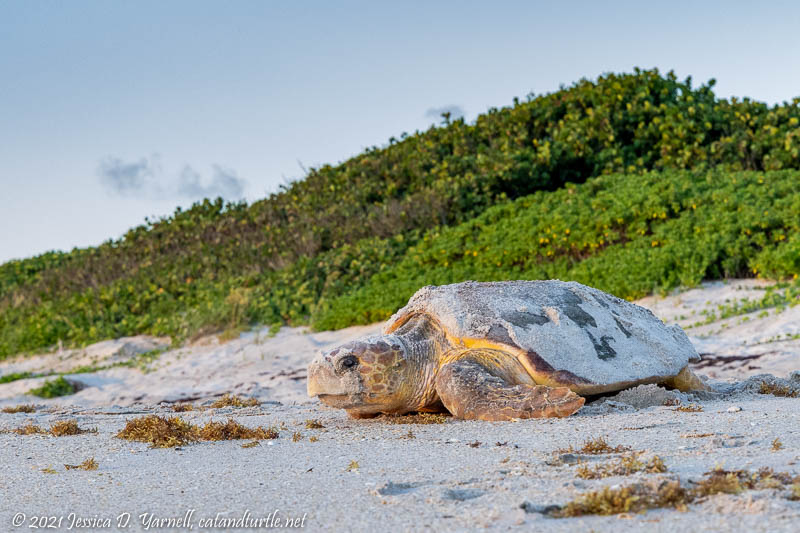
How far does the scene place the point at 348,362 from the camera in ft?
18.3

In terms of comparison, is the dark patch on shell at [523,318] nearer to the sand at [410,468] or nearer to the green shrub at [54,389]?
the sand at [410,468]

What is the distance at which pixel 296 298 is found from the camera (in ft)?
53.3

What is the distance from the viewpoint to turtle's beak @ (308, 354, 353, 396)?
554 centimetres

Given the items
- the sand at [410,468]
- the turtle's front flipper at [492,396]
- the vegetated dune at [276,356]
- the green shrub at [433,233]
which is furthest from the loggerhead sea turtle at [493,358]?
the green shrub at [433,233]

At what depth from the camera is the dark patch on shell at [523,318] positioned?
229 inches

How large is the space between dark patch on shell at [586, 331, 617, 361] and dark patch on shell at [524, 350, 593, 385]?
1.19 ft

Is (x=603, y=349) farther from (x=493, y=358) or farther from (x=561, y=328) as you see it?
(x=493, y=358)

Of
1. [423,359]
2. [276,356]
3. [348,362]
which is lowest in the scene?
[276,356]

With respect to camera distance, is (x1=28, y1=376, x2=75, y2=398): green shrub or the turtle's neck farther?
(x1=28, y1=376, x2=75, y2=398): green shrub

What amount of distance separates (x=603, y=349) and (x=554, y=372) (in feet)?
1.96

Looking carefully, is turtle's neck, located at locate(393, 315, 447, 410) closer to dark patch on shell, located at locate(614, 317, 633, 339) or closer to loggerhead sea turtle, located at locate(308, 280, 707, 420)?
loggerhead sea turtle, located at locate(308, 280, 707, 420)

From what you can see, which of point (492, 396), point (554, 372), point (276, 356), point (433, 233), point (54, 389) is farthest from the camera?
point (433, 233)

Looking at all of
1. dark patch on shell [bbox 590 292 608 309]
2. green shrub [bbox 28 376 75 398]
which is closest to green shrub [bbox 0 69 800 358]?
green shrub [bbox 28 376 75 398]

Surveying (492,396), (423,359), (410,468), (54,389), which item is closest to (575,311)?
(492,396)
